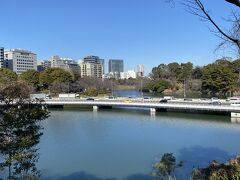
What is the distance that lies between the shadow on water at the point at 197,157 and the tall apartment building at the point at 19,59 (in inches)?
3435

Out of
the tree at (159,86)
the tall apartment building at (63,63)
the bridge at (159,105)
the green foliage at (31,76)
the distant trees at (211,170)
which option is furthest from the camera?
the tall apartment building at (63,63)

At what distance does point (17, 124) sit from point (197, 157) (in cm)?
1075

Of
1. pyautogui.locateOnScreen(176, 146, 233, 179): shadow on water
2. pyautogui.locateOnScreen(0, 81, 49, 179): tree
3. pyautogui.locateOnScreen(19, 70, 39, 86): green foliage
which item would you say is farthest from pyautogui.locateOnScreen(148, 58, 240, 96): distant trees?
pyautogui.locateOnScreen(0, 81, 49, 179): tree

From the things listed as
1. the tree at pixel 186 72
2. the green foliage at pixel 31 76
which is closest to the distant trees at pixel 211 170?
the green foliage at pixel 31 76

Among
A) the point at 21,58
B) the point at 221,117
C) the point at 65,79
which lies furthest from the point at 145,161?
the point at 21,58

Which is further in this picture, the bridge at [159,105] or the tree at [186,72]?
the tree at [186,72]

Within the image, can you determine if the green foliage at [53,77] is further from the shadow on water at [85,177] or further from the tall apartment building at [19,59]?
the shadow on water at [85,177]

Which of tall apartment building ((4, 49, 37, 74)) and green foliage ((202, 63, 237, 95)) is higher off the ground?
tall apartment building ((4, 49, 37, 74))

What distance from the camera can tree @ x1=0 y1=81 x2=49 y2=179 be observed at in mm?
7961

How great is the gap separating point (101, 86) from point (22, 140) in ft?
203

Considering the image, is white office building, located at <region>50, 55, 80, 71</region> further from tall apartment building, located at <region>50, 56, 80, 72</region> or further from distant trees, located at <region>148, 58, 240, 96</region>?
distant trees, located at <region>148, 58, 240, 96</region>

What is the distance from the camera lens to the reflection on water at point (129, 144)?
14023mm

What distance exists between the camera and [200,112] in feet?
113

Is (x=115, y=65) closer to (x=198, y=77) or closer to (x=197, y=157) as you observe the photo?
(x=198, y=77)
